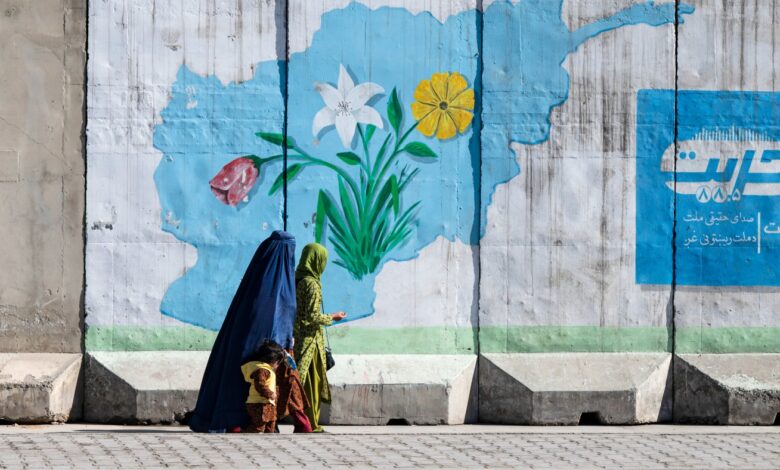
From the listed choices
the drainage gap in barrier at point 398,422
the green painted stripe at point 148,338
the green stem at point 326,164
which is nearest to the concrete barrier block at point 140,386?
the green painted stripe at point 148,338

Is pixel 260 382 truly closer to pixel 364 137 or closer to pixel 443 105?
pixel 364 137

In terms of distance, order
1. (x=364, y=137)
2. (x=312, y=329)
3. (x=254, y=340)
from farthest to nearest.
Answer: (x=364, y=137) → (x=312, y=329) → (x=254, y=340)

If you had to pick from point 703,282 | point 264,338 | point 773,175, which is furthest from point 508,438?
point 773,175

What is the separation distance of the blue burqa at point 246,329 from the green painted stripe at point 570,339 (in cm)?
206

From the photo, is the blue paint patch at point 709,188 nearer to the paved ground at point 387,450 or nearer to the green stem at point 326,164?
the paved ground at point 387,450

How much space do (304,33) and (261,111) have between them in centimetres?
66

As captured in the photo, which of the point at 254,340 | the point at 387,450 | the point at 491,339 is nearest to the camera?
the point at 387,450

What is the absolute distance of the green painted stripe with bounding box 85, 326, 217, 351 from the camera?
35.7 ft

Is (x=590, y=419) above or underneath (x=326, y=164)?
underneath

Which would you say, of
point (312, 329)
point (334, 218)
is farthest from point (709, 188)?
point (312, 329)

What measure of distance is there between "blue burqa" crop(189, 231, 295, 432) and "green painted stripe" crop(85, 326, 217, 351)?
111cm

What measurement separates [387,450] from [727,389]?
344 cm

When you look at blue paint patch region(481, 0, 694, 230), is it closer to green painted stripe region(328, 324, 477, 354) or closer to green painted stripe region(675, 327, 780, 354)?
green painted stripe region(328, 324, 477, 354)

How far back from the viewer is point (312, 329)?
32.6 ft
